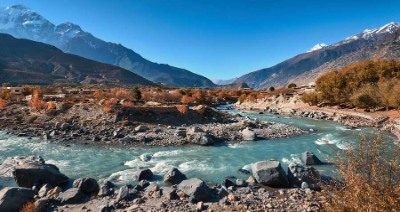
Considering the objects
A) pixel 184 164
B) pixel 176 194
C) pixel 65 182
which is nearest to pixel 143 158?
pixel 184 164

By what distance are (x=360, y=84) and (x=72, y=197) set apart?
62.6 metres

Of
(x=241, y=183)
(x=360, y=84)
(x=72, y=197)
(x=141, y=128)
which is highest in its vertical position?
(x=360, y=84)

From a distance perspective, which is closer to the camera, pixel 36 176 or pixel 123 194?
pixel 123 194

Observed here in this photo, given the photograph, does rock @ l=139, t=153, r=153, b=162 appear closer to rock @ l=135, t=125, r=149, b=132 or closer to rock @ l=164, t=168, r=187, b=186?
rock @ l=164, t=168, r=187, b=186

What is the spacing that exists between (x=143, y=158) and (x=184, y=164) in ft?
11.9

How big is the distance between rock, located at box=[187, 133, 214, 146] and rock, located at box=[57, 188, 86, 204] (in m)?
14.8

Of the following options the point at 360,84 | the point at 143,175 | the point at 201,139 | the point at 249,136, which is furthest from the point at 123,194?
the point at 360,84

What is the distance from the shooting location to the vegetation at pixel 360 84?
173 ft

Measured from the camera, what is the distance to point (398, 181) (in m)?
8.01

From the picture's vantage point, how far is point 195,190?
1439 cm

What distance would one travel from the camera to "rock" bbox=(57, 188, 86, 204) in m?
14.2

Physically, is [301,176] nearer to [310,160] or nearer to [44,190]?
[310,160]

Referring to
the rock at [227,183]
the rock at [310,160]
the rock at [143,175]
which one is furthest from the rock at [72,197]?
the rock at [310,160]

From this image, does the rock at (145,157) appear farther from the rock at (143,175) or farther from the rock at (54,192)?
the rock at (54,192)
